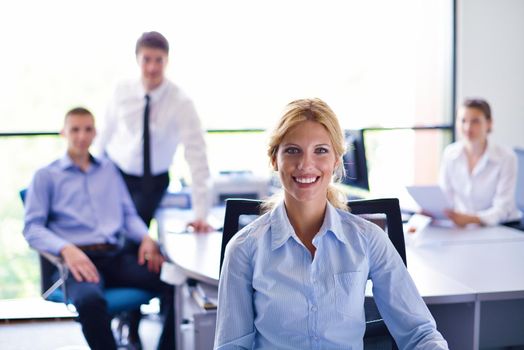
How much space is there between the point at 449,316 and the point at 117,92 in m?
2.24

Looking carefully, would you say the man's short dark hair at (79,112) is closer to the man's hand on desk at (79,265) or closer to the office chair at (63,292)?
the office chair at (63,292)

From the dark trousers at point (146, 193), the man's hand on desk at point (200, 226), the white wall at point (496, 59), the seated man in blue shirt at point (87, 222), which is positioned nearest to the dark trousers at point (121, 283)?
the seated man in blue shirt at point (87, 222)

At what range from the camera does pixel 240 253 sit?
1.74 m

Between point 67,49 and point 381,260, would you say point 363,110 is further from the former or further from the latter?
point 381,260

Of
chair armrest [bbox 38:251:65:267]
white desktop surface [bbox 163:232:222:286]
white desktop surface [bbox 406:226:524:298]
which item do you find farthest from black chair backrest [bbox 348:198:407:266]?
chair armrest [bbox 38:251:65:267]

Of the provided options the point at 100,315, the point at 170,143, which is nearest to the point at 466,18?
the point at 170,143

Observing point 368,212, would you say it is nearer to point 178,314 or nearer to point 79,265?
point 178,314

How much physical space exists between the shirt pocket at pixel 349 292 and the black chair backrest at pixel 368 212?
30cm

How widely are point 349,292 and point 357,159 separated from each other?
1.59 metres

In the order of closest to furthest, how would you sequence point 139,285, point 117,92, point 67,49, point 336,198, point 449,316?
point 336,198 → point 449,316 → point 139,285 → point 117,92 → point 67,49

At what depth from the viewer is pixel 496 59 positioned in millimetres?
5195

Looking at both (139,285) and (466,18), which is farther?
(466,18)

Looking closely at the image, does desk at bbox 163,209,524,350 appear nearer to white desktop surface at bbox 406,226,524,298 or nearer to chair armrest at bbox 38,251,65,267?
white desktop surface at bbox 406,226,524,298

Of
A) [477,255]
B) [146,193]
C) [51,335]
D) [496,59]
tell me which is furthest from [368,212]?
[496,59]
